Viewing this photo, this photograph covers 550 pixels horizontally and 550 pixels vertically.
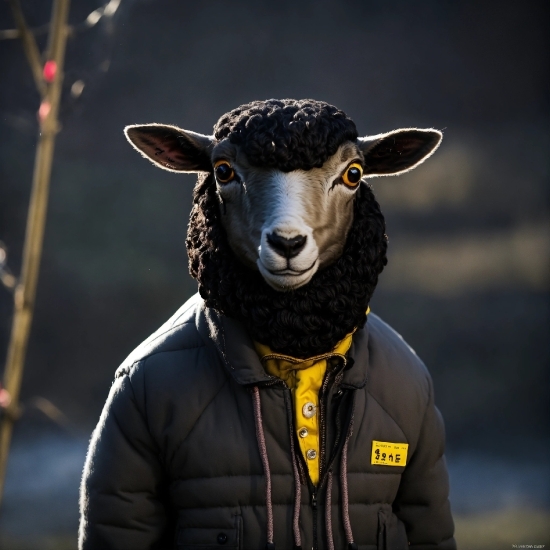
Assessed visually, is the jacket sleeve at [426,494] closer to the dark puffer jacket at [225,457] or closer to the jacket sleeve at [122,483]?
the dark puffer jacket at [225,457]

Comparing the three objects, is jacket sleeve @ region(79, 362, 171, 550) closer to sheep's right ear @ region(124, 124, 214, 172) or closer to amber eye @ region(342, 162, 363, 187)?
sheep's right ear @ region(124, 124, 214, 172)

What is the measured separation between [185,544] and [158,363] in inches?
14.6

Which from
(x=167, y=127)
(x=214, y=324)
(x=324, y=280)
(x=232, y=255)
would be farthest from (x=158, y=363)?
(x=167, y=127)

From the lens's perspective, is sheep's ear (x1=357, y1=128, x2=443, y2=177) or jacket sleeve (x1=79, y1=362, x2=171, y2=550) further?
sheep's ear (x1=357, y1=128, x2=443, y2=177)

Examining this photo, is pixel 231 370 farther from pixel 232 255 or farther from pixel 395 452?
pixel 395 452

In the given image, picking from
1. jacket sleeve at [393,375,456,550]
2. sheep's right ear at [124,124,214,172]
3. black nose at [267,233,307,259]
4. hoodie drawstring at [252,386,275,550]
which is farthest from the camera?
jacket sleeve at [393,375,456,550]

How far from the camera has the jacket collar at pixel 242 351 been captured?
1683mm

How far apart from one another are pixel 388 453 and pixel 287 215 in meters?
0.58

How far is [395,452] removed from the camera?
1.79 metres

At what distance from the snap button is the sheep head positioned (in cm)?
26

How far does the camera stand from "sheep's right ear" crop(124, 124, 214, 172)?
5.79 feet

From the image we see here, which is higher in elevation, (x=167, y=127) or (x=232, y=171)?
(x=167, y=127)

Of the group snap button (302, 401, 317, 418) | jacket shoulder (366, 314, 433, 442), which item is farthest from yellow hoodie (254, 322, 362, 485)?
jacket shoulder (366, 314, 433, 442)

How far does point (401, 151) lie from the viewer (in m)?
1.84
